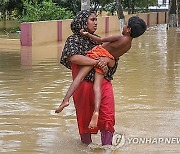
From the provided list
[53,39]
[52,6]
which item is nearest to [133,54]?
[53,39]

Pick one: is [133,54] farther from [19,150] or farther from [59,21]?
[19,150]

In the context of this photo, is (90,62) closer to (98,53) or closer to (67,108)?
(98,53)

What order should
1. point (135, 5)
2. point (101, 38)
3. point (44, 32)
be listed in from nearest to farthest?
point (101, 38)
point (44, 32)
point (135, 5)

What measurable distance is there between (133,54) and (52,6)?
816 cm

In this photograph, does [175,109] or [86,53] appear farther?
[175,109]

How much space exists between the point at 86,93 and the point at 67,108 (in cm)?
261

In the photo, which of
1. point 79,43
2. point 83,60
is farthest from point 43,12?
point 83,60

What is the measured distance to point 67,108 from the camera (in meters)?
7.89

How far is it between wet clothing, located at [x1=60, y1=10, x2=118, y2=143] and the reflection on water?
37 cm

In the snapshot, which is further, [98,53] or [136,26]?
[98,53]

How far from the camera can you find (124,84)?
Result: 1002 cm

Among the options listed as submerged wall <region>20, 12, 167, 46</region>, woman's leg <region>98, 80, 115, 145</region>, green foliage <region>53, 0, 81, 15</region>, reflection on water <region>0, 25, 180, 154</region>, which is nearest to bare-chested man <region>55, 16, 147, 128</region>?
woman's leg <region>98, 80, 115, 145</region>

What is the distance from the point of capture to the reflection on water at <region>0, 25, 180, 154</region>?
586 cm

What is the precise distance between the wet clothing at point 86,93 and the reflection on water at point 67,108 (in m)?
0.37
